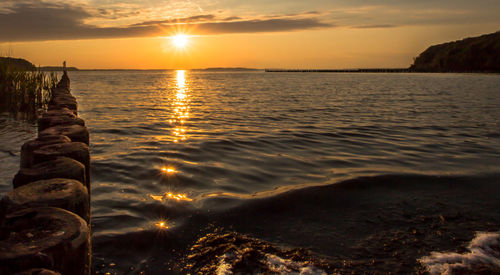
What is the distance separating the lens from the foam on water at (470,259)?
3.60 m

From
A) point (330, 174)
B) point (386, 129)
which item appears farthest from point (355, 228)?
point (386, 129)

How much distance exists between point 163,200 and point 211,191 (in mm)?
840

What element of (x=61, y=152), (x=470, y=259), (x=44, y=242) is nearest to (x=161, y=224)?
(x=61, y=152)

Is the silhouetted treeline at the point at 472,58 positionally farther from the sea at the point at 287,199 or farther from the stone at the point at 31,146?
the stone at the point at 31,146

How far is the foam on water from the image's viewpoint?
142 inches

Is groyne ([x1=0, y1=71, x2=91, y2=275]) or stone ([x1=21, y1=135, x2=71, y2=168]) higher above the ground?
stone ([x1=21, y1=135, x2=71, y2=168])

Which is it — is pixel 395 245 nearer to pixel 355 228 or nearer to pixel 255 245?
pixel 355 228

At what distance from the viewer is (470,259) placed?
3.77 meters

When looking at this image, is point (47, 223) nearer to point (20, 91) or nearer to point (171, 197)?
point (171, 197)

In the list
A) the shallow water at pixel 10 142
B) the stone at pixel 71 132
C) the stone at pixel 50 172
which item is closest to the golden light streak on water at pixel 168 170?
the shallow water at pixel 10 142

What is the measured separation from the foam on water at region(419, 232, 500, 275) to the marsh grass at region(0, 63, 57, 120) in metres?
14.6

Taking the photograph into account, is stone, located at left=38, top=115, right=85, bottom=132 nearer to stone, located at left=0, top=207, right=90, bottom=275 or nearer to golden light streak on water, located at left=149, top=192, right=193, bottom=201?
golden light streak on water, located at left=149, top=192, right=193, bottom=201

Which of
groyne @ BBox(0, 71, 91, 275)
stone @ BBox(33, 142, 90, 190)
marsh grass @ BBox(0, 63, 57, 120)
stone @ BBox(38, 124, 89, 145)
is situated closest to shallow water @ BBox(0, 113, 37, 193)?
marsh grass @ BBox(0, 63, 57, 120)

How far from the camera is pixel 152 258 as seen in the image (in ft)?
12.4
